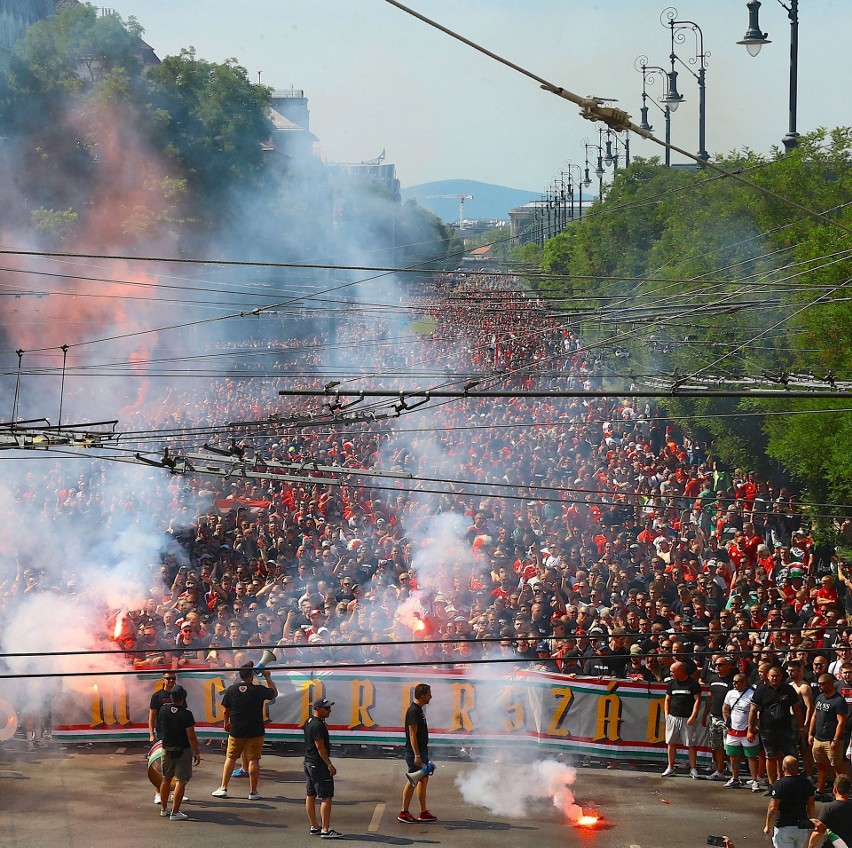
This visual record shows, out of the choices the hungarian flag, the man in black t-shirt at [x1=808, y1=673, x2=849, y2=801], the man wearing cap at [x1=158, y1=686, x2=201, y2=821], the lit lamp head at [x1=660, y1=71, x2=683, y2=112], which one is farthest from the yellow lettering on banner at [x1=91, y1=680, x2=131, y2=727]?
the lit lamp head at [x1=660, y1=71, x2=683, y2=112]

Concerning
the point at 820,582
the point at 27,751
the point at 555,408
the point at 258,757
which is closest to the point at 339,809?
the point at 258,757

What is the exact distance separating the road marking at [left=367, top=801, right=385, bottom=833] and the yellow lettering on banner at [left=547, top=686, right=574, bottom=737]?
1.81m

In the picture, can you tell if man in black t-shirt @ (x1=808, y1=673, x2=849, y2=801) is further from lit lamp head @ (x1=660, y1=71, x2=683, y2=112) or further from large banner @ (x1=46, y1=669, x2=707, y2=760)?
lit lamp head @ (x1=660, y1=71, x2=683, y2=112)

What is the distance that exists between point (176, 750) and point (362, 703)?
2206 mm

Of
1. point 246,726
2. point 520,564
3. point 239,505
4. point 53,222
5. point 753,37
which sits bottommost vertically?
point 246,726

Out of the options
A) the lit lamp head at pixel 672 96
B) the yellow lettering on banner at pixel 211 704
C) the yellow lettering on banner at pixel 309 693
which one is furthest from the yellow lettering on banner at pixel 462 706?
the lit lamp head at pixel 672 96

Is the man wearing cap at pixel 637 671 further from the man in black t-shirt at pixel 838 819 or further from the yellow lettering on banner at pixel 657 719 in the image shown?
the man in black t-shirt at pixel 838 819

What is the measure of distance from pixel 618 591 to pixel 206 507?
29.2 feet

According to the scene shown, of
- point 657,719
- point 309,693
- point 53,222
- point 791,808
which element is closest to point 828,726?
point 657,719

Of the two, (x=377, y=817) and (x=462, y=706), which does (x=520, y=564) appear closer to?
(x=462, y=706)

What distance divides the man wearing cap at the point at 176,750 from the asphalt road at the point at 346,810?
0.51ft

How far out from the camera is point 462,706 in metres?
11.8

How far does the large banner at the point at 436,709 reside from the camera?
11.6 m

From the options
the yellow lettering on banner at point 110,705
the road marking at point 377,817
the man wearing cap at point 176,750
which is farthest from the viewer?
the yellow lettering on banner at point 110,705
